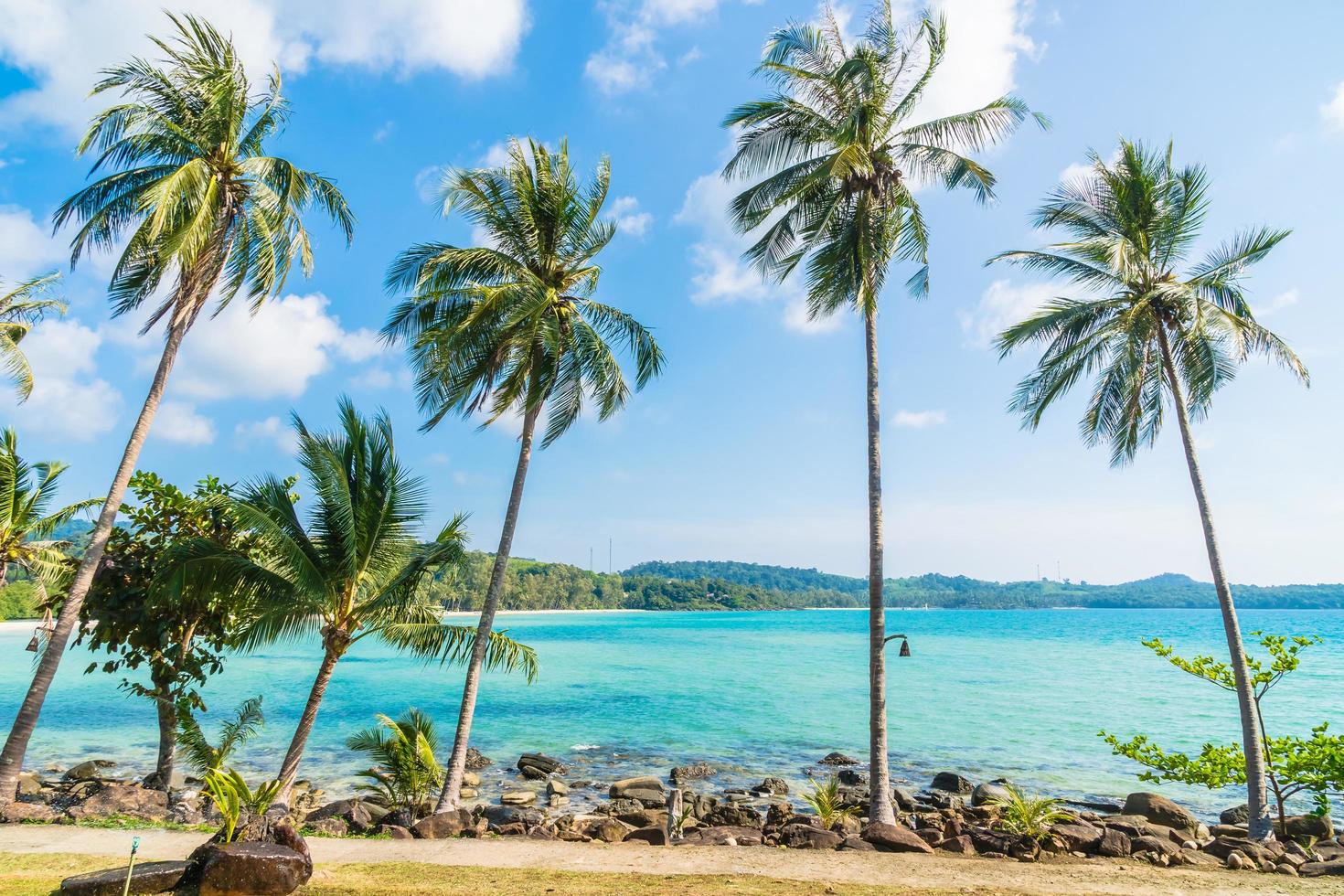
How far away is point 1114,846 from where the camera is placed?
9.40 m

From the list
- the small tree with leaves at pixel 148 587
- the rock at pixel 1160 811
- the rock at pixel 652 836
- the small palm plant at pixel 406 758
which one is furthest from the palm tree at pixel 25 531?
the rock at pixel 1160 811

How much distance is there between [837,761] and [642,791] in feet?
23.4

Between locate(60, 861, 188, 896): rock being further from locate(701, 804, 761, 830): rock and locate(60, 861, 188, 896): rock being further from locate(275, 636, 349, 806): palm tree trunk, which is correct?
locate(701, 804, 761, 830): rock

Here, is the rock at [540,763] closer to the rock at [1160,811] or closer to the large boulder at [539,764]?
the large boulder at [539,764]

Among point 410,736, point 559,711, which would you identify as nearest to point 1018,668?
point 559,711

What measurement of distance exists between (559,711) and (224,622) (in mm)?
18574

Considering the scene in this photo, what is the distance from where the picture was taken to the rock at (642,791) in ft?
52.2

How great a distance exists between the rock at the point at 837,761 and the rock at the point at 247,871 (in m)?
17.1

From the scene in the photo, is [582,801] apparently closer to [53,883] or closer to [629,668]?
[53,883]

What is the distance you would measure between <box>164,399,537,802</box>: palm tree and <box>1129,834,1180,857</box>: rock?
31.2ft

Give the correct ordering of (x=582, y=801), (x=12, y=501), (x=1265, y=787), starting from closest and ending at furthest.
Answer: (x=1265, y=787) → (x=12, y=501) → (x=582, y=801)

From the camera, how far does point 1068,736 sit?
934 inches

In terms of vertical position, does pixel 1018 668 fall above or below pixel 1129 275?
below

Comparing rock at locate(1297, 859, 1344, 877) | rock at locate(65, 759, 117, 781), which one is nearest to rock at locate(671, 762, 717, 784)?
rock at locate(1297, 859, 1344, 877)
